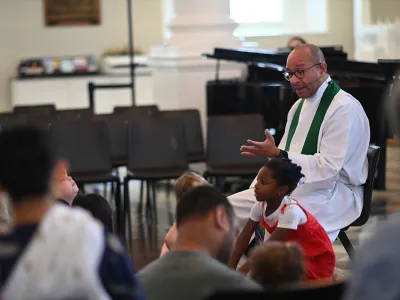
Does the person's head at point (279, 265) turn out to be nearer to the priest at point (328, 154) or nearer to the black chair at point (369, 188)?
the priest at point (328, 154)

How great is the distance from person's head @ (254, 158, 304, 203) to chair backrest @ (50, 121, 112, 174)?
302 cm

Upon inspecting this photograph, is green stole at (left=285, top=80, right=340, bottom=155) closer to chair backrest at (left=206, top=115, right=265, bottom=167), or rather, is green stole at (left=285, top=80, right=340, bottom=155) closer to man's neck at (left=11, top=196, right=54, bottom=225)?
chair backrest at (left=206, top=115, right=265, bottom=167)

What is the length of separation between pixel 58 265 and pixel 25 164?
9.2 inches

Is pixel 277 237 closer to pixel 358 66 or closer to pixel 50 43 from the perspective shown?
pixel 358 66

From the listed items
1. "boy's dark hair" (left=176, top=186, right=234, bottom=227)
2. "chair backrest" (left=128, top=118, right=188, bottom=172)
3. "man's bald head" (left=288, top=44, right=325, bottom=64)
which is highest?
"man's bald head" (left=288, top=44, right=325, bottom=64)

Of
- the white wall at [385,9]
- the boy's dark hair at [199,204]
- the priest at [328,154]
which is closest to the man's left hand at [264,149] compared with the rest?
the priest at [328,154]

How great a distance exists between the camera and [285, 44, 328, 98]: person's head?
504 centimetres

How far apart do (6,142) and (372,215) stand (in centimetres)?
600

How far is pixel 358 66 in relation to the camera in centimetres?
812

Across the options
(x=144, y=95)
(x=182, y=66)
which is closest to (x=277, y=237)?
(x=182, y=66)

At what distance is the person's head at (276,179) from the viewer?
167 inches

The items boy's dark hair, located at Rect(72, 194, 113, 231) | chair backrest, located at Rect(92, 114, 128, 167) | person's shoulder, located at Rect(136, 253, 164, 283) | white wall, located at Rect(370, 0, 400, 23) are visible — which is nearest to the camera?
person's shoulder, located at Rect(136, 253, 164, 283)

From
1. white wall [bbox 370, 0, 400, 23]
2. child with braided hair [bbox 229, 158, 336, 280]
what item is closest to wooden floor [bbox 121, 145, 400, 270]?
child with braided hair [bbox 229, 158, 336, 280]

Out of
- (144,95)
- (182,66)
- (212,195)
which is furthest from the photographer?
(144,95)
